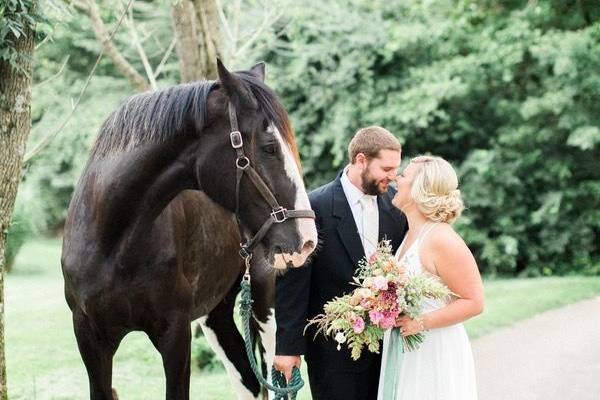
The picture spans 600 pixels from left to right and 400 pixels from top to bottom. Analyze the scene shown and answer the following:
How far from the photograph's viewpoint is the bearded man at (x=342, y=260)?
3748 mm

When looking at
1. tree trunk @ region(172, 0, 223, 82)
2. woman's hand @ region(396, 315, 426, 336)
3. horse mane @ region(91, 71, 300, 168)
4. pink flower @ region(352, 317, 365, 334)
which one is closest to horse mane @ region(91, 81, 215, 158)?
horse mane @ region(91, 71, 300, 168)

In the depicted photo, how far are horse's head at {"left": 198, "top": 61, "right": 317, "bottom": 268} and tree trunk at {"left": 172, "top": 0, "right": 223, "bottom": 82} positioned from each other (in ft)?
13.7

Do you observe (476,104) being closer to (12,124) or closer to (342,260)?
(12,124)

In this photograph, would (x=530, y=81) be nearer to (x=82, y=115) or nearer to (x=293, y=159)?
(x=82, y=115)

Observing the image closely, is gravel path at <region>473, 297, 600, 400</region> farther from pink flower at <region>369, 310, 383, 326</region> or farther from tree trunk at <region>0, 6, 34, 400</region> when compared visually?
tree trunk at <region>0, 6, 34, 400</region>

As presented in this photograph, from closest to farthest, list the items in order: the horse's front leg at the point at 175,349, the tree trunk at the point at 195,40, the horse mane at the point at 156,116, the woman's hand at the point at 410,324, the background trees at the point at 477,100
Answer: the woman's hand at the point at 410,324
the horse mane at the point at 156,116
the horse's front leg at the point at 175,349
the tree trunk at the point at 195,40
the background trees at the point at 477,100

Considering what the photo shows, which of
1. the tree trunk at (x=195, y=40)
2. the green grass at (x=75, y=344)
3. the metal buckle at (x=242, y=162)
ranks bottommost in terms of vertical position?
the green grass at (x=75, y=344)

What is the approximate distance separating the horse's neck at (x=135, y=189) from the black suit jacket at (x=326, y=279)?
2.19 feet

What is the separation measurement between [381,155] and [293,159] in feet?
1.49

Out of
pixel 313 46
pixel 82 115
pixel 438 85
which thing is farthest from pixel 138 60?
pixel 438 85

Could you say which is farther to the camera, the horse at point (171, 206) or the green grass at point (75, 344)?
the green grass at point (75, 344)

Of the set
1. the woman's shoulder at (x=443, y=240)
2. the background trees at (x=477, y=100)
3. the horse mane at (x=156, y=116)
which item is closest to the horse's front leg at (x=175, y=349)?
the horse mane at (x=156, y=116)

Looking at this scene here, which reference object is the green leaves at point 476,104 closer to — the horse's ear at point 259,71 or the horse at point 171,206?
the horse's ear at point 259,71

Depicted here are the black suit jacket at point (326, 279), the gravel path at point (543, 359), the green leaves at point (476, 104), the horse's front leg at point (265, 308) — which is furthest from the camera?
the green leaves at point (476, 104)
